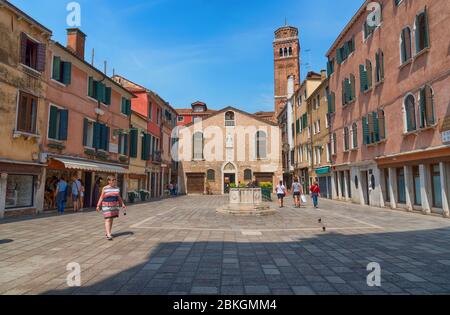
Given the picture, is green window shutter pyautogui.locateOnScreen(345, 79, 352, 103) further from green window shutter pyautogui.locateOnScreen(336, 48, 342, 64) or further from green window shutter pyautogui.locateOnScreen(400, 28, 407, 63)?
green window shutter pyautogui.locateOnScreen(400, 28, 407, 63)

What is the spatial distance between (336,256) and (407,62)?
1242 centimetres

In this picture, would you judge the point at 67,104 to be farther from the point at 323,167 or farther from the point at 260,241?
the point at 323,167

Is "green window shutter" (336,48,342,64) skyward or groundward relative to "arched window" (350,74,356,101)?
skyward

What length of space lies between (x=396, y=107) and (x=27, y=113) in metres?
18.4

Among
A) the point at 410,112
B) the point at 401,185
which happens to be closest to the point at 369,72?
the point at 410,112

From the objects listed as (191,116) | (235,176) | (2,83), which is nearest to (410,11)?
(2,83)

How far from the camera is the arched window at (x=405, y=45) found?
1415 centimetres

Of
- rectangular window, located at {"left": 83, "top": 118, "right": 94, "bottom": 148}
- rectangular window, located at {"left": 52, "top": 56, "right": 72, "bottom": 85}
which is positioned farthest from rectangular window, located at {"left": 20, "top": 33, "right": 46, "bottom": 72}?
rectangular window, located at {"left": 83, "top": 118, "right": 94, "bottom": 148}

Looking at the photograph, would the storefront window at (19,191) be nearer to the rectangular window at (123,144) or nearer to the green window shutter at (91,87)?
the green window shutter at (91,87)

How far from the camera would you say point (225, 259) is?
5.83 meters

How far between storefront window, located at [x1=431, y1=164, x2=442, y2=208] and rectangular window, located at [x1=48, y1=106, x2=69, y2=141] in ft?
59.8

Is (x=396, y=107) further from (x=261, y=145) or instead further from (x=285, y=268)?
(x=261, y=145)

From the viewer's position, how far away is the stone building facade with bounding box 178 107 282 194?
35969 millimetres

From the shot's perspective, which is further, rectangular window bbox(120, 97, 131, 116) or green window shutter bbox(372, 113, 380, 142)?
rectangular window bbox(120, 97, 131, 116)
